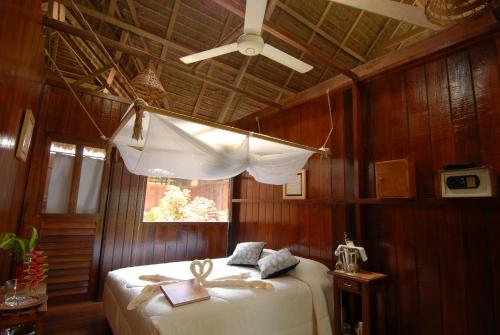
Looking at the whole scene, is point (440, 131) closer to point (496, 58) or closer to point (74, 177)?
point (496, 58)

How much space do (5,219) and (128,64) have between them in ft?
11.6

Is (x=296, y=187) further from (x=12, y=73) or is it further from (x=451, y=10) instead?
(x=12, y=73)

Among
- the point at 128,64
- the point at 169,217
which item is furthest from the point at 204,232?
the point at 128,64

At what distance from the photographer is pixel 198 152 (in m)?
2.47

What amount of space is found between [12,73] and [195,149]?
1347 millimetres

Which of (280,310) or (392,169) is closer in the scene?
(280,310)

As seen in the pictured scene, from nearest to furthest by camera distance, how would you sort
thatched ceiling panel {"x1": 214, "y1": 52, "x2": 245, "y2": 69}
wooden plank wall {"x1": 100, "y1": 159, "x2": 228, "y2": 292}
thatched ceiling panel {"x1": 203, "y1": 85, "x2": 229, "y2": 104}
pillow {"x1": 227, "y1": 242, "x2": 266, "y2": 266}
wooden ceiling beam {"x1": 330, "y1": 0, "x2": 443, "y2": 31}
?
wooden ceiling beam {"x1": 330, "y1": 0, "x2": 443, "y2": 31} → pillow {"x1": 227, "y1": 242, "x2": 266, "y2": 266} → wooden plank wall {"x1": 100, "y1": 159, "x2": 228, "y2": 292} → thatched ceiling panel {"x1": 214, "y1": 52, "x2": 245, "y2": 69} → thatched ceiling panel {"x1": 203, "y1": 85, "x2": 229, "y2": 104}

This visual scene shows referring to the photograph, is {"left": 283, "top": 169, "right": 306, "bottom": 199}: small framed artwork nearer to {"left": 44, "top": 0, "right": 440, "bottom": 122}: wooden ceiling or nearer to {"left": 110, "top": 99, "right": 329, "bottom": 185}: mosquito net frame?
{"left": 110, "top": 99, "right": 329, "bottom": 185}: mosquito net frame

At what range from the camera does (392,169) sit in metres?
2.40

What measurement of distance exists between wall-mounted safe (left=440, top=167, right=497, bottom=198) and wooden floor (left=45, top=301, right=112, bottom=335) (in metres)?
3.32

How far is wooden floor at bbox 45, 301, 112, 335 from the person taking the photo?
2.66m

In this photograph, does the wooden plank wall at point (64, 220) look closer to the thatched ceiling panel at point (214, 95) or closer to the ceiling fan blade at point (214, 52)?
the thatched ceiling panel at point (214, 95)

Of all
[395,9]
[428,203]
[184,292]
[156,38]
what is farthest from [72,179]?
[428,203]

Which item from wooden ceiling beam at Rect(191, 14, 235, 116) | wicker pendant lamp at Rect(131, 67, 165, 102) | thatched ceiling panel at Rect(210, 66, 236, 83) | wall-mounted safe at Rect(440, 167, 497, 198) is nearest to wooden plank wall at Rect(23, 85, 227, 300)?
wicker pendant lamp at Rect(131, 67, 165, 102)
